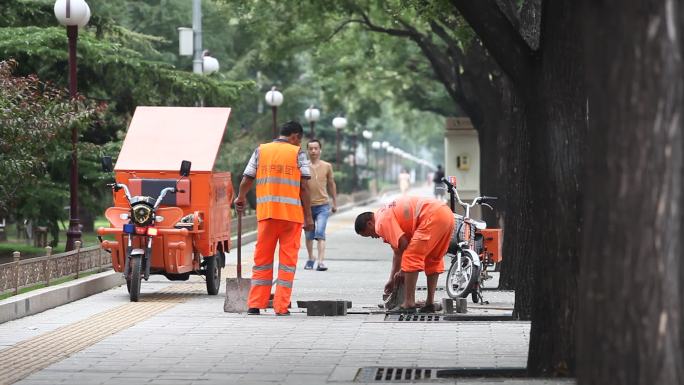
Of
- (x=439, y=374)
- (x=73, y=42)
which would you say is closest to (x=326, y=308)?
(x=439, y=374)

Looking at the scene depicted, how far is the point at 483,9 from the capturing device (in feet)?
33.7

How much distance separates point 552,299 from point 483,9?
185 cm

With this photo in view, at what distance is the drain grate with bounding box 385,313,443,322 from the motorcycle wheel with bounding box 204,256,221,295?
3.19 m

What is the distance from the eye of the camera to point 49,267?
16344 millimetres

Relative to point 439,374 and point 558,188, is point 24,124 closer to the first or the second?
point 439,374

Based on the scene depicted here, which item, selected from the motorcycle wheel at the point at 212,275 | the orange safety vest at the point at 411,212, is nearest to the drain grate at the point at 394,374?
the orange safety vest at the point at 411,212

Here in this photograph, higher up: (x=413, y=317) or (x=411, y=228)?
(x=411, y=228)

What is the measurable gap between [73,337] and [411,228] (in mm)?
3252

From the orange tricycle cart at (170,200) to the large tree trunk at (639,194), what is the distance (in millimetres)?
10290

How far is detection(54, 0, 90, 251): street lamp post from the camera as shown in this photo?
1925 cm

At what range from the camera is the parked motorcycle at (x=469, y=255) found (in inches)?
628

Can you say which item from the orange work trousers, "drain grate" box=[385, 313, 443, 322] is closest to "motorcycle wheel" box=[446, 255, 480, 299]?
"drain grate" box=[385, 313, 443, 322]

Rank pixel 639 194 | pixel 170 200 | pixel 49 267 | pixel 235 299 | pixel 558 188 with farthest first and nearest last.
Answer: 1. pixel 170 200
2. pixel 49 267
3. pixel 235 299
4. pixel 558 188
5. pixel 639 194

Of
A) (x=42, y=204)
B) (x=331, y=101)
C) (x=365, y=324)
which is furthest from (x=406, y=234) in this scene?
(x=331, y=101)
